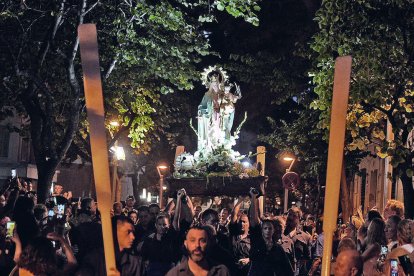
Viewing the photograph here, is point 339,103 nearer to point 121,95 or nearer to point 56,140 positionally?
point 121,95

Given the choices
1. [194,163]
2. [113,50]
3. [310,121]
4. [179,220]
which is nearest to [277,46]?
[310,121]

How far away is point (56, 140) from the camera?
28734mm

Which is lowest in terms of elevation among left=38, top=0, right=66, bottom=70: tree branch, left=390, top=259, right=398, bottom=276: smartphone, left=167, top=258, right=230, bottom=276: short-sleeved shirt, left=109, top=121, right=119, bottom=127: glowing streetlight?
left=167, top=258, right=230, bottom=276: short-sleeved shirt

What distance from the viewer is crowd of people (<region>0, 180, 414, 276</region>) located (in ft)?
25.2

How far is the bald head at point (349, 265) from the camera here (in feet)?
24.1

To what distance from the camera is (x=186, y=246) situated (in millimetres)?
7891

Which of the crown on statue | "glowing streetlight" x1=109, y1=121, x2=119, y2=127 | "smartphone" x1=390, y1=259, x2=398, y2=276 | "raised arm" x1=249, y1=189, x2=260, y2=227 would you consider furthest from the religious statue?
"smartphone" x1=390, y1=259, x2=398, y2=276

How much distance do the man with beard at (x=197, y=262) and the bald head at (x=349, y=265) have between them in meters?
0.95

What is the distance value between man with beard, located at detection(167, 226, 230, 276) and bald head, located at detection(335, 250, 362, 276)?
37.6 inches

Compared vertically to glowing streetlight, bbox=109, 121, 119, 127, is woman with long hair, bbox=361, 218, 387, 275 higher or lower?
lower

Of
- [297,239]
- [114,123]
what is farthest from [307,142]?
[297,239]

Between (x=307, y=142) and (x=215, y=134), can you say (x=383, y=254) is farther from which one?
(x=307, y=142)

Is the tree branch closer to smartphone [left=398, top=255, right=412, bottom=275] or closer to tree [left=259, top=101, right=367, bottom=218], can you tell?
tree [left=259, top=101, right=367, bottom=218]

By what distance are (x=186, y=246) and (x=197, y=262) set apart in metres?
0.22
